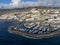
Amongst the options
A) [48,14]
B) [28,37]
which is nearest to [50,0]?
[48,14]

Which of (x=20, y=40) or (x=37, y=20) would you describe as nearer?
(x=20, y=40)

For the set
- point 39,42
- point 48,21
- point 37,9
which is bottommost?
point 39,42

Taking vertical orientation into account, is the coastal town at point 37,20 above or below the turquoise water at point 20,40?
above

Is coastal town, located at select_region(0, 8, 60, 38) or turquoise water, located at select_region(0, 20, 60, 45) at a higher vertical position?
coastal town, located at select_region(0, 8, 60, 38)

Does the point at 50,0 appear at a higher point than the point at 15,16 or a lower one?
higher

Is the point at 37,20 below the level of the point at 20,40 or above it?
above

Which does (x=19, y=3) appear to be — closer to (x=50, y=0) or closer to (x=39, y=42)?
(x=50, y=0)

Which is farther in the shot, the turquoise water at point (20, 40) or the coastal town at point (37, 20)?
the coastal town at point (37, 20)

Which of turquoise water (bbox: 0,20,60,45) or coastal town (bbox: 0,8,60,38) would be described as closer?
turquoise water (bbox: 0,20,60,45)
